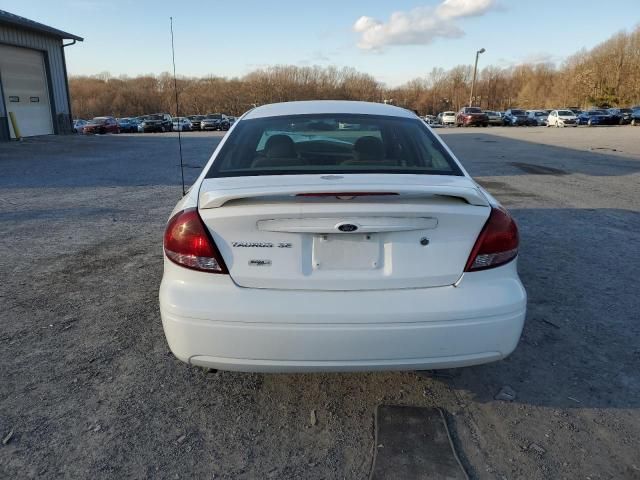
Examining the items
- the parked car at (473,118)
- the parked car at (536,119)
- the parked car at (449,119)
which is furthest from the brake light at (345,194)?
the parked car at (536,119)

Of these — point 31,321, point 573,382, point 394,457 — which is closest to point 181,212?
point 394,457

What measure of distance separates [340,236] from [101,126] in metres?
42.6

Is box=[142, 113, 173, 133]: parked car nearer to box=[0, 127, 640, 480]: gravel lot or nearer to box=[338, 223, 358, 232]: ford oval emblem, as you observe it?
box=[0, 127, 640, 480]: gravel lot

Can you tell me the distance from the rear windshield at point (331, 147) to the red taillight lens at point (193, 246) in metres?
0.47

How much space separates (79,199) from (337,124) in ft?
22.0

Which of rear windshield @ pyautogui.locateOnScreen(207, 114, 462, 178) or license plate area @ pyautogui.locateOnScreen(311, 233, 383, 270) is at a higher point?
rear windshield @ pyautogui.locateOnScreen(207, 114, 462, 178)

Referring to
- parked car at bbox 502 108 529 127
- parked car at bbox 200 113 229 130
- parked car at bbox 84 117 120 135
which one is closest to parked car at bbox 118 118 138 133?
parked car at bbox 200 113 229 130

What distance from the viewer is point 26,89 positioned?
75.8 feet

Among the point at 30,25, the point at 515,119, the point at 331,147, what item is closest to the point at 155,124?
the point at 30,25

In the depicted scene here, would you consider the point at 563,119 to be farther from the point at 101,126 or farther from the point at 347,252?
the point at 347,252

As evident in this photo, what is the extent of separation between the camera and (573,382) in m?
2.93

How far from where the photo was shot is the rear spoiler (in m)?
2.32

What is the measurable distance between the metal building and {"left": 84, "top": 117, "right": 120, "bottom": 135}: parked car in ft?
44.1

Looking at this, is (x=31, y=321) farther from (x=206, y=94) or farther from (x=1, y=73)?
(x=206, y=94)
